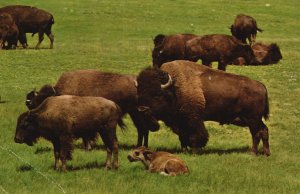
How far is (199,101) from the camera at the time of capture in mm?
13688

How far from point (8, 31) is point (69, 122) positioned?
2120 cm

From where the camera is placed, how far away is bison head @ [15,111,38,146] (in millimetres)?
11664

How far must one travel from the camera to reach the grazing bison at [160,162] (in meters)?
11.0

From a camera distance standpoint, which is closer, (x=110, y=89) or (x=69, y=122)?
(x=69, y=122)

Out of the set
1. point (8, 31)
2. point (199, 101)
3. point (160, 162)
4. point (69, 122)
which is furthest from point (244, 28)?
point (69, 122)

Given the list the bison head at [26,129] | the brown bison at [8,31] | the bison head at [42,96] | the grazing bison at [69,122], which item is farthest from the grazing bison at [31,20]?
the grazing bison at [69,122]

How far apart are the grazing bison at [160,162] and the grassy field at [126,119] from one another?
0.19 meters

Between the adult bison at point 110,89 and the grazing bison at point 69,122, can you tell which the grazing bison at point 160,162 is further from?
the adult bison at point 110,89

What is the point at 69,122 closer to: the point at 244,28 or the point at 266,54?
the point at 266,54

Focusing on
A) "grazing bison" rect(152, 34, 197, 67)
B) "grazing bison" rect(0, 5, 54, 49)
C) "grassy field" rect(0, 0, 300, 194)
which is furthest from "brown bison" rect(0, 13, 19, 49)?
"grazing bison" rect(152, 34, 197, 67)

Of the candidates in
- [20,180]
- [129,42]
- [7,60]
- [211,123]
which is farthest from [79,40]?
[20,180]

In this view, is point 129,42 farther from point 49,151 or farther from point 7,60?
point 49,151

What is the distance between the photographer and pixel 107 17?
150 feet

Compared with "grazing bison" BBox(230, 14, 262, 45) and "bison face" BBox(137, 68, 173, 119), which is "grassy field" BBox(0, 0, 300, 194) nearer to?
"bison face" BBox(137, 68, 173, 119)
